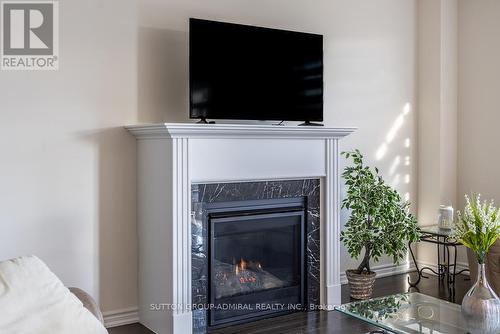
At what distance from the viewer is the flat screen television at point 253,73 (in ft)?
11.4

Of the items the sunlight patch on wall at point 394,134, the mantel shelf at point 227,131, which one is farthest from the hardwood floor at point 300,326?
the sunlight patch on wall at point 394,134

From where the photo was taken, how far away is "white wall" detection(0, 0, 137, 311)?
10.2 ft

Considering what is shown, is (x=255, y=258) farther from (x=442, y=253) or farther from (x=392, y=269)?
(x=442, y=253)

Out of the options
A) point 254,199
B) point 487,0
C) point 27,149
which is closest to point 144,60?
point 27,149

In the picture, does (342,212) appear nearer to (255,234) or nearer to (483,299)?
(255,234)

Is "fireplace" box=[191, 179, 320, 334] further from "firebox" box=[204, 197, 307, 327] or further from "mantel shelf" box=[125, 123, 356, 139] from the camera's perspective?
"mantel shelf" box=[125, 123, 356, 139]

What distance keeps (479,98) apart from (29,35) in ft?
12.9

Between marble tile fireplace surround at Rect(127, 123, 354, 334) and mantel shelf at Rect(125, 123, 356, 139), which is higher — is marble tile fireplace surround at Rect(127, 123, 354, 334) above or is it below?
below

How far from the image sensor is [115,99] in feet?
11.3

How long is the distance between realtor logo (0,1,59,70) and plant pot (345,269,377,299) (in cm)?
268

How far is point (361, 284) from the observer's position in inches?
159

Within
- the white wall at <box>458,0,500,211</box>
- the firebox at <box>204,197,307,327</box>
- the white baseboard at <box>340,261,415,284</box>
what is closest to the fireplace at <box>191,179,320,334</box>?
the firebox at <box>204,197,307,327</box>

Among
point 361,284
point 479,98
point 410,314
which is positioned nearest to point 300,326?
point 361,284

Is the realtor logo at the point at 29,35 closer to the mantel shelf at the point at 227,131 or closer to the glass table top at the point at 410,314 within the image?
the mantel shelf at the point at 227,131
